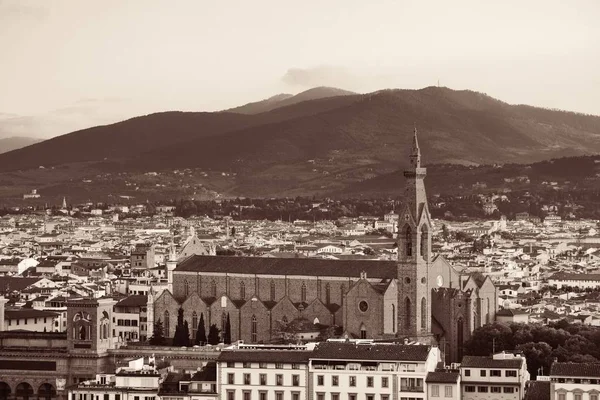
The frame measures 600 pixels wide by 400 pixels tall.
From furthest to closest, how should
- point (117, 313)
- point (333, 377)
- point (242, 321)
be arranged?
point (117, 313), point (242, 321), point (333, 377)

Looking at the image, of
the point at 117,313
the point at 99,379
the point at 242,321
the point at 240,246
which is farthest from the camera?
the point at 240,246

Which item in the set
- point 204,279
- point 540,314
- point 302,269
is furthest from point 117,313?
point 540,314

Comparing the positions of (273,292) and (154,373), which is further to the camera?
(273,292)

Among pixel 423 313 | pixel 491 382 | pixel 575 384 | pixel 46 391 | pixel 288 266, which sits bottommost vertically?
pixel 46 391

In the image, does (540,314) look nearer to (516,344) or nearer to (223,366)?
(516,344)

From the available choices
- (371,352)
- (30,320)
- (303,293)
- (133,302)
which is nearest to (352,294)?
(303,293)

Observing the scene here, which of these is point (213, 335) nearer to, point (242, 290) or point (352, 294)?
point (242, 290)
